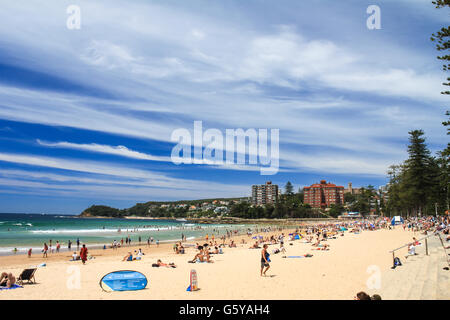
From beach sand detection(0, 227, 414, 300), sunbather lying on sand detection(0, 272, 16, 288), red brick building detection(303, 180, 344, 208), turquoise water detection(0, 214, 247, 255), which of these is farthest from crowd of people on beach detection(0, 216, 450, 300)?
red brick building detection(303, 180, 344, 208)

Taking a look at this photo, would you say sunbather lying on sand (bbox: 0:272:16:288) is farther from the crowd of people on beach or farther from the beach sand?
the beach sand

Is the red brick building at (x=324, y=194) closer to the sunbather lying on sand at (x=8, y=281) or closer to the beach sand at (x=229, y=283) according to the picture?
the beach sand at (x=229, y=283)

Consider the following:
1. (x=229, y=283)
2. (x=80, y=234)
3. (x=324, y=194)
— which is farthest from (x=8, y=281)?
(x=324, y=194)

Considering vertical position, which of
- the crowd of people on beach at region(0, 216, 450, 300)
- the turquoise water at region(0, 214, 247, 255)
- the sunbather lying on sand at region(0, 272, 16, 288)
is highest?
the sunbather lying on sand at region(0, 272, 16, 288)

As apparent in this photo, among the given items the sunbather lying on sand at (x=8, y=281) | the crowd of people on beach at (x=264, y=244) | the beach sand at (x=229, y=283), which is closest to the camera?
the beach sand at (x=229, y=283)

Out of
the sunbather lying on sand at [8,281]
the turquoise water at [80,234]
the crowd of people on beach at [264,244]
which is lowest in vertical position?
the turquoise water at [80,234]

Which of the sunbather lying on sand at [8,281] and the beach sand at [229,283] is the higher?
the sunbather lying on sand at [8,281]

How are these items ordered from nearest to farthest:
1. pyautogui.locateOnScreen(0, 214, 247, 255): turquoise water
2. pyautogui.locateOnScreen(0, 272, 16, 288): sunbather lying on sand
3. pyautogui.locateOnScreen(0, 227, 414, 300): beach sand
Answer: pyautogui.locateOnScreen(0, 227, 414, 300): beach sand, pyautogui.locateOnScreen(0, 272, 16, 288): sunbather lying on sand, pyautogui.locateOnScreen(0, 214, 247, 255): turquoise water

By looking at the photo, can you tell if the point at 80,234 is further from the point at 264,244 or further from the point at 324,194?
the point at 324,194

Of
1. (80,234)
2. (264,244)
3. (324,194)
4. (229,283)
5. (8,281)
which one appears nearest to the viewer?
(8,281)

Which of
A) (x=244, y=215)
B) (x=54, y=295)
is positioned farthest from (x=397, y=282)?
(x=244, y=215)

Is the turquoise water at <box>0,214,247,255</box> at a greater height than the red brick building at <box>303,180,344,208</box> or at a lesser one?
lesser

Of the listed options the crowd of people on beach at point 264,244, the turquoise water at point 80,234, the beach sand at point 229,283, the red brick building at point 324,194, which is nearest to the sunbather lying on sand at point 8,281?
the crowd of people on beach at point 264,244
